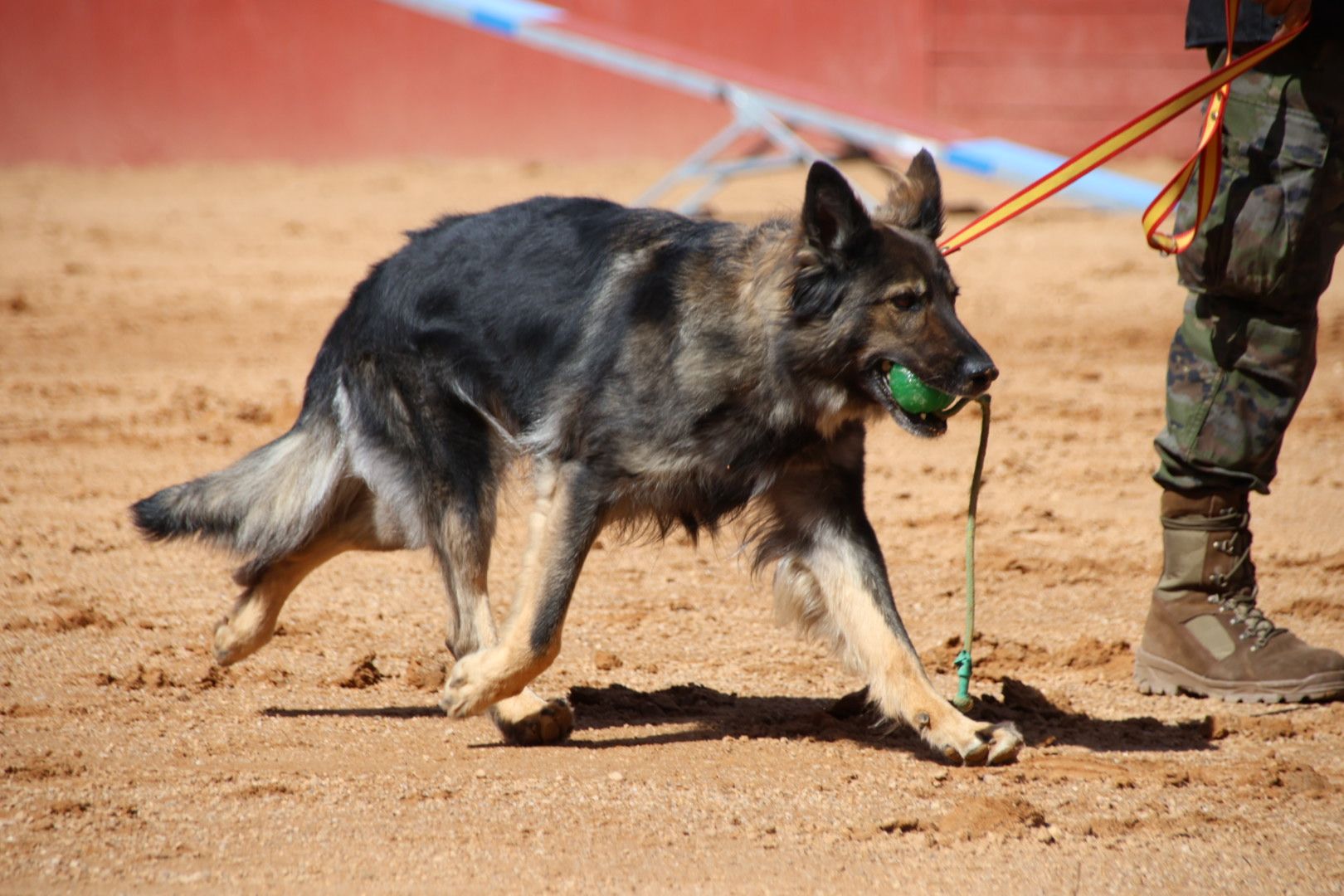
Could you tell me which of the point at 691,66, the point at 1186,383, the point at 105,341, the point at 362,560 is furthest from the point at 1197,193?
the point at 691,66

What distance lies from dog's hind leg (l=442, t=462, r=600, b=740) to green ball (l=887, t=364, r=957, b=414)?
2.84 feet

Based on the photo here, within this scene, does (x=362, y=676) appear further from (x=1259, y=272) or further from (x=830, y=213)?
(x=1259, y=272)

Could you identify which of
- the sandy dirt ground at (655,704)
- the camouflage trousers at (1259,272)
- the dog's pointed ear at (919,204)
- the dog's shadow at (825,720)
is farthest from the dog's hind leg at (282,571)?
the camouflage trousers at (1259,272)

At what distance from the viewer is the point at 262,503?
4414 mm

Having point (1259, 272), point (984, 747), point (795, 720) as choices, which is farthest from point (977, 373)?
point (795, 720)

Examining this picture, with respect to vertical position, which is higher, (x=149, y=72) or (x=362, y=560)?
(x=149, y=72)

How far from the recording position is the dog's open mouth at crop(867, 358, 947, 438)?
3629 millimetres

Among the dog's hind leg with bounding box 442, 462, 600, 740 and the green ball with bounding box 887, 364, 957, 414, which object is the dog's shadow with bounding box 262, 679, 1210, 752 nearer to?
the dog's hind leg with bounding box 442, 462, 600, 740

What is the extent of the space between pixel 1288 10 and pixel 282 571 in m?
3.36

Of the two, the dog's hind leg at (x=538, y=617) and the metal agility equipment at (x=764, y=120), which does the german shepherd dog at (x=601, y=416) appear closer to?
the dog's hind leg at (x=538, y=617)

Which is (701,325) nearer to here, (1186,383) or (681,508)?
(681,508)

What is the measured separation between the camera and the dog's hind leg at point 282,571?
434 cm

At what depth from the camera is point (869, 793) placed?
3.51 metres

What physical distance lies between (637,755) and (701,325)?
1.17m
